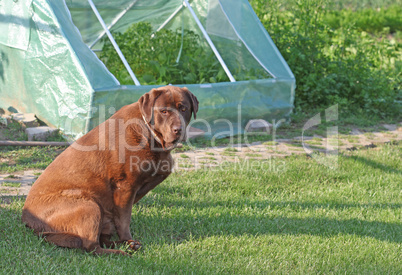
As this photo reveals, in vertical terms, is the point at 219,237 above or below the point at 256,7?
below

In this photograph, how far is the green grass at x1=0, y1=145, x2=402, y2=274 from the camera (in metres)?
3.20

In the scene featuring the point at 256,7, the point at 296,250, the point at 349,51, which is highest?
the point at 256,7

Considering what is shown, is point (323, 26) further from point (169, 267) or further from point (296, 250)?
point (169, 267)

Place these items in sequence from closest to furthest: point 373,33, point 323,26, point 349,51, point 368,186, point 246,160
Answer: point 368,186 → point 246,160 → point 323,26 → point 349,51 → point 373,33

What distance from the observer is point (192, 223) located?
159 inches

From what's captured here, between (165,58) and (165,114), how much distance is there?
17.0ft

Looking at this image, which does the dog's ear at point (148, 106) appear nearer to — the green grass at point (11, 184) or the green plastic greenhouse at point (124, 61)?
the green grass at point (11, 184)

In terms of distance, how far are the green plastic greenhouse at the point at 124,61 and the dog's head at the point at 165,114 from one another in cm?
279

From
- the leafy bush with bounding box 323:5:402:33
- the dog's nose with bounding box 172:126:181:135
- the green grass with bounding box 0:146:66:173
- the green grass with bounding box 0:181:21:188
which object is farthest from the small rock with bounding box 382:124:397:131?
the green grass with bounding box 0:181:21:188

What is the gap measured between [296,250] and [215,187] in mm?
1556

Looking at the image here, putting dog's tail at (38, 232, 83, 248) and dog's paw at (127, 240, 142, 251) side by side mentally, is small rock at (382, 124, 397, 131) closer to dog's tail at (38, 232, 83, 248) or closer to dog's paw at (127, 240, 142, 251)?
dog's paw at (127, 240, 142, 251)

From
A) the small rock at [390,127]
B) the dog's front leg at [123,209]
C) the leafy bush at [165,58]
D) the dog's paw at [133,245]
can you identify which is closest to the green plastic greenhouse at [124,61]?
the leafy bush at [165,58]

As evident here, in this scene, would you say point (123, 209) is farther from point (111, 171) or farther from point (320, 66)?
point (320, 66)

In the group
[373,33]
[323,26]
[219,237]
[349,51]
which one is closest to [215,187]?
[219,237]
